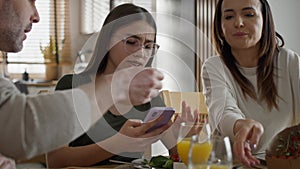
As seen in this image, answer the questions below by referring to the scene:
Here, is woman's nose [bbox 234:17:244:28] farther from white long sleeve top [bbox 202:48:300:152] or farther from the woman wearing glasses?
the woman wearing glasses

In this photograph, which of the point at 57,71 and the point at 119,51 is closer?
the point at 119,51

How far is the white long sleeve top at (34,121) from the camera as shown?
779 millimetres

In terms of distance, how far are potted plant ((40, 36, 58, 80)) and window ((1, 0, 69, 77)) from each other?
0.04 meters

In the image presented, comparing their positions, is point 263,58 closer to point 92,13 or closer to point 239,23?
point 239,23

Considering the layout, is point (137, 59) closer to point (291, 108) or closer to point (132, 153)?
point (132, 153)

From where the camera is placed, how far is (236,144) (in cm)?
126

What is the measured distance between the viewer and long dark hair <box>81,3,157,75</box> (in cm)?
172

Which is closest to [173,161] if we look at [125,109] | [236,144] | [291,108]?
[236,144]

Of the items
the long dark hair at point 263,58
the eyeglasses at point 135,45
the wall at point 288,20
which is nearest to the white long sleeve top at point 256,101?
the long dark hair at point 263,58

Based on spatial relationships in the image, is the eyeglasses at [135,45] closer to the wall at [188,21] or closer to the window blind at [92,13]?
the wall at [188,21]

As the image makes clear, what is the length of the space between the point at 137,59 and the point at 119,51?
0.08 metres

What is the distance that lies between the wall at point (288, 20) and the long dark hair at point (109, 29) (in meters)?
1.76

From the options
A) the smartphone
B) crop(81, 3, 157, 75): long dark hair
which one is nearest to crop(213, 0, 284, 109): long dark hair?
crop(81, 3, 157, 75): long dark hair

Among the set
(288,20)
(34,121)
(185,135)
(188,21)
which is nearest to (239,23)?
(185,135)
